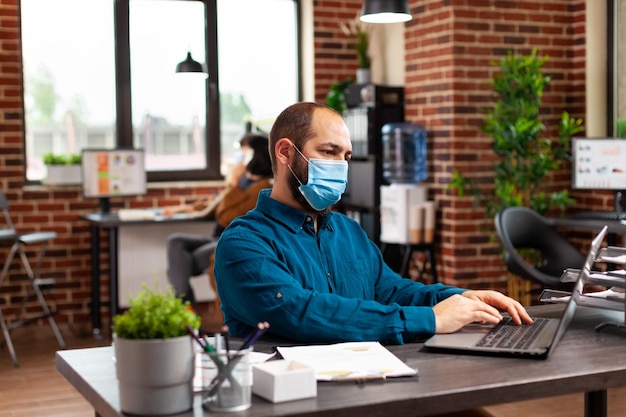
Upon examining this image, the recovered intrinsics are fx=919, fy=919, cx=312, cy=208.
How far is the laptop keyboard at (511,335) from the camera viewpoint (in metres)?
1.98

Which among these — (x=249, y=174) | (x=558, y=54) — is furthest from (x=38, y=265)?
(x=558, y=54)

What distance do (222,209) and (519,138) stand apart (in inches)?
73.1

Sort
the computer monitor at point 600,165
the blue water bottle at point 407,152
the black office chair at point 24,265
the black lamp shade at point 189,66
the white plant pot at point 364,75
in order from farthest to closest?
1. the white plant pot at point 364,75
2. the black lamp shade at point 189,66
3. the blue water bottle at point 407,152
4. the black office chair at point 24,265
5. the computer monitor at point 600,165

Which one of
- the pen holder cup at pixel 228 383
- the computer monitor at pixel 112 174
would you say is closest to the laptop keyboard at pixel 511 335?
the pen holder cup at pixel 228 383

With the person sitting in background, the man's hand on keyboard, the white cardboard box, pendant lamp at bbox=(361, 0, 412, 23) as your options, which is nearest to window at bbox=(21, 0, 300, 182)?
the person sitting in background

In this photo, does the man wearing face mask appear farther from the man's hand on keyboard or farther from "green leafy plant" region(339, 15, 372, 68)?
"green leafy plant" region(339, 15, 372, 68)

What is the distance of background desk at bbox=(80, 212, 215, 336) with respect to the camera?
6133 millimetres

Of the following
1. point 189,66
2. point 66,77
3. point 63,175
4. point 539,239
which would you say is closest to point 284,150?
point 539,239

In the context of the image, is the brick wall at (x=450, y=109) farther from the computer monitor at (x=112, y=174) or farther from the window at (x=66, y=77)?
the computer monitor at (x=112, y=174)

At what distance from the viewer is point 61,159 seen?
6355 mm

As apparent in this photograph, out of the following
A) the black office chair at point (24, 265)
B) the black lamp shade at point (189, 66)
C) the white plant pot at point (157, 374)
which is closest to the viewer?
the white plant pot at point (157, 374)

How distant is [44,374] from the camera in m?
5.13

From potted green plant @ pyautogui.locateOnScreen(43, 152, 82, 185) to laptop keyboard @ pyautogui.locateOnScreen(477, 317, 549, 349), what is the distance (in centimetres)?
460

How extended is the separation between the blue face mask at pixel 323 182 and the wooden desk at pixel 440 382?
44 cm
